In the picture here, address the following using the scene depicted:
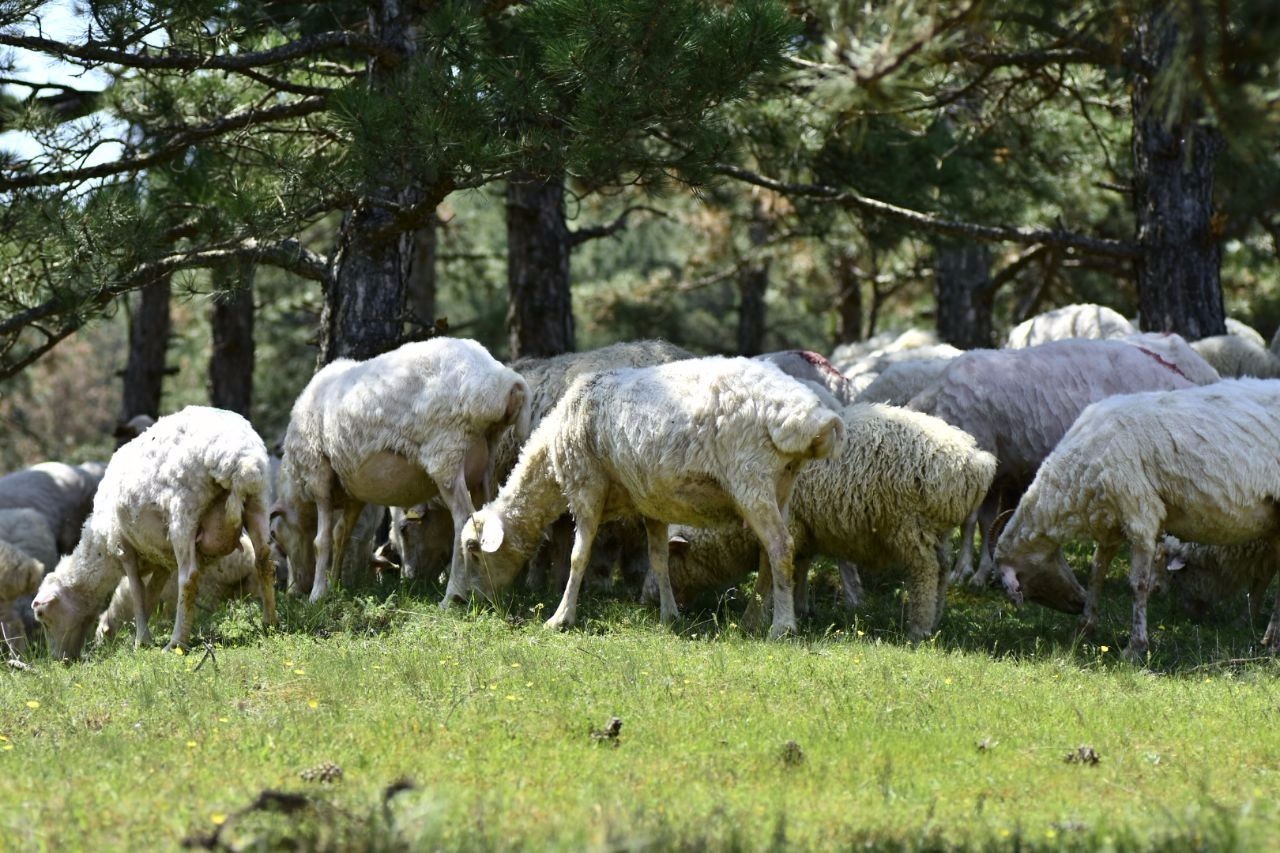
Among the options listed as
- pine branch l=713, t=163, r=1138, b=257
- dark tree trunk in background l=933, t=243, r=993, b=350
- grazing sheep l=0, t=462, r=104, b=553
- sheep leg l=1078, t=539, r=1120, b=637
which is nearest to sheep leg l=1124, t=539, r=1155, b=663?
sheep leg l=1078, t=539, r=1120, b=637

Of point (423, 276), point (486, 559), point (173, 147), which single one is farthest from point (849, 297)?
point (486, 559)

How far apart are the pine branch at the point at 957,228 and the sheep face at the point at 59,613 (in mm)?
6239

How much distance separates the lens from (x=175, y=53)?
34.1 ft

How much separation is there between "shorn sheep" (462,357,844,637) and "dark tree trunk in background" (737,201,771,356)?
38.9ft

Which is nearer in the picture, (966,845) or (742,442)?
(966,845)

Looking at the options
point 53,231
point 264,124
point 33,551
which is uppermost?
point 264,124

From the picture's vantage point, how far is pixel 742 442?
28.8 feet

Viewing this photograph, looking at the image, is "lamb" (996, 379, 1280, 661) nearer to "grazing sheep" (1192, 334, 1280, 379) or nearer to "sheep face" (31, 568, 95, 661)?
"grazing sheep" (1192, 334, 1280, 379)

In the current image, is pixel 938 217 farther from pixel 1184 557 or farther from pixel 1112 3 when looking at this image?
pixel 1112 3

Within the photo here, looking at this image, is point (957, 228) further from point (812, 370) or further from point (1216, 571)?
point (1216, 571)

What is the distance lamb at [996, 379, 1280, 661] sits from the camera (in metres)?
8.56

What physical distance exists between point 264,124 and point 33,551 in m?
4.18

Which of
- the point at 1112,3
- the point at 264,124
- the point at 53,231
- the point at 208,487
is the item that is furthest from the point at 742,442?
the point at 264,124

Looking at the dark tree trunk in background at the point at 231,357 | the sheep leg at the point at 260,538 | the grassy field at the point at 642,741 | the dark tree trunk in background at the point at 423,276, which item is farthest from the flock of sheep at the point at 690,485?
the dark tree trunk in background at the point at 423,276
